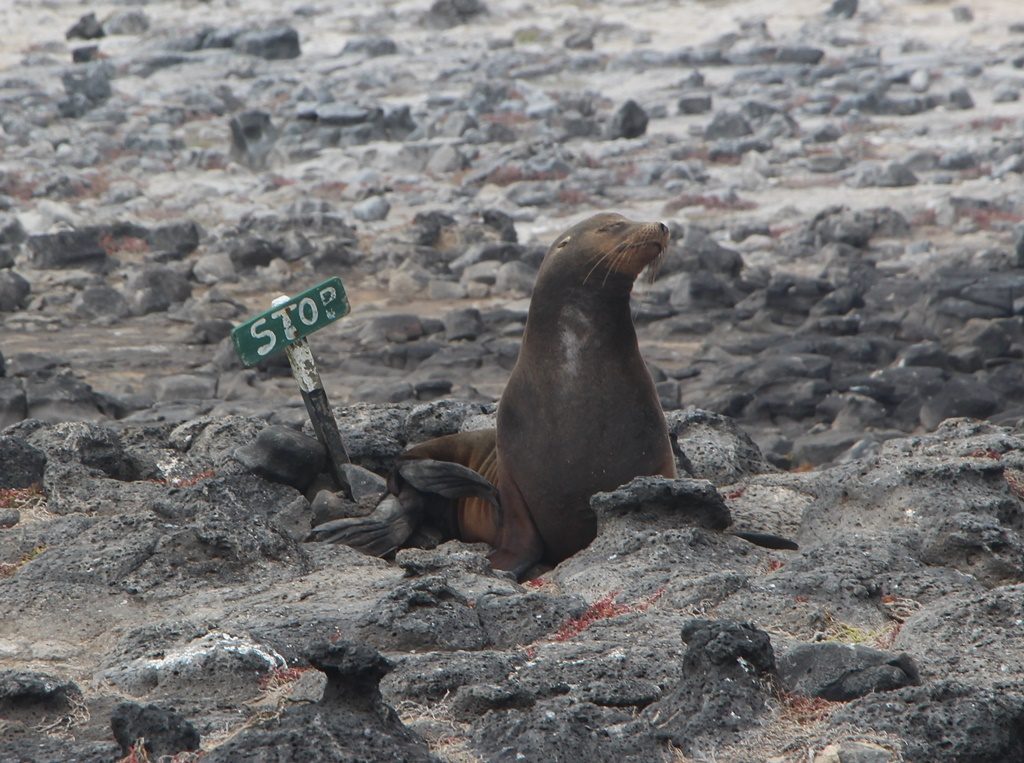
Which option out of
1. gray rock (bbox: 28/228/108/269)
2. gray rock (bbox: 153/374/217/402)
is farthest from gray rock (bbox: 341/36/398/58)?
gray rock (bbox: 153/374/217/402)

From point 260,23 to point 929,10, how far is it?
43.2ft

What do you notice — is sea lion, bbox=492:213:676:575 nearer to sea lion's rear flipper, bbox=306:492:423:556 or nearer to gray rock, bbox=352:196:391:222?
sea lion's rear flipper, bbox=306:492:423:556

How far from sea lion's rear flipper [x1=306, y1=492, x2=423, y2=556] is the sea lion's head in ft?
4.15

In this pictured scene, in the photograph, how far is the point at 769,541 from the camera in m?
6.95

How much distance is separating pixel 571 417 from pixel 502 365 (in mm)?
8493

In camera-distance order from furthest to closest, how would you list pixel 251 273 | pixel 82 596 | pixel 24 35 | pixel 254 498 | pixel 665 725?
pixel 24 35 < pixel 251 273 < pixel 254 498 < pixel 82 596 < pixel 665 725

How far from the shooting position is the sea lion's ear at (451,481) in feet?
24.8

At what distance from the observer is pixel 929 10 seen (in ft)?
108

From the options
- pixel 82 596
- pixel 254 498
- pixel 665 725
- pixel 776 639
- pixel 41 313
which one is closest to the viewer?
pixel 665 725

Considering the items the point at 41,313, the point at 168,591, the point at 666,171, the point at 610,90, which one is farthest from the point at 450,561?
the point at 610,90

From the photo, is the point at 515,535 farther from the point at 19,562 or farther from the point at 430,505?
the point at 19,562

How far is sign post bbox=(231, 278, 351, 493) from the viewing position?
718cm

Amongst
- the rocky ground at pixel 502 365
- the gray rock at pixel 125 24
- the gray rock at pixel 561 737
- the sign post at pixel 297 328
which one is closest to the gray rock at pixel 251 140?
the rocky ground at pixel 502 365

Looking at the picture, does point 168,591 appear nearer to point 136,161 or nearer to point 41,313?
point 41,313
